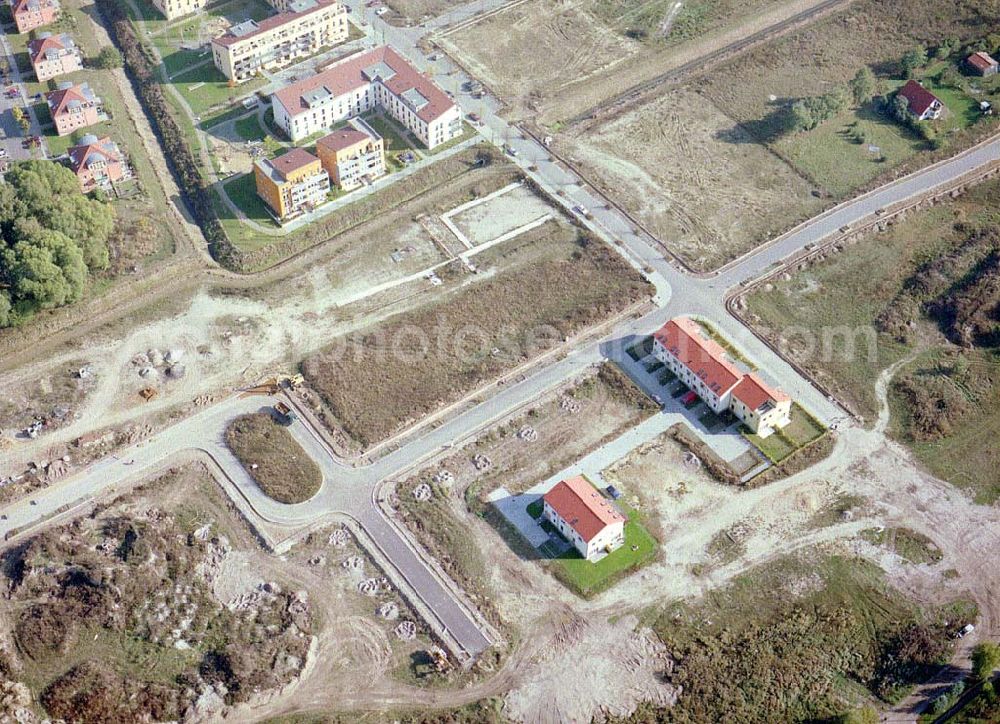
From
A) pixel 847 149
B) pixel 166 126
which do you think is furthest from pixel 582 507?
pixel 166 126

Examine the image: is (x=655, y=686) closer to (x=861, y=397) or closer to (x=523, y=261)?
(x=861, y=397)

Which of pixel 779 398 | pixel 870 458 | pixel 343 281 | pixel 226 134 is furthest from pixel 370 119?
pixel 870 458

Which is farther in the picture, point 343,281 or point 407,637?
point 343,281

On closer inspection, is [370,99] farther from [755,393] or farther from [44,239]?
[755,393]

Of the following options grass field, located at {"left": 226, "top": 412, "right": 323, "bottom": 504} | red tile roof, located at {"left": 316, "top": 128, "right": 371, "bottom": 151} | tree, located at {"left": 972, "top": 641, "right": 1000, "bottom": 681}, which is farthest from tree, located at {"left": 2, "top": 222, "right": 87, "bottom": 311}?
tree, located at {"left": 972, "top": 641, "right": 1000, "bottom": 681}

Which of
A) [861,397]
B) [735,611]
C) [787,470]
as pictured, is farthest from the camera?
[861,397]

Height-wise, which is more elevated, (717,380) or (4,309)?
(717,380)
